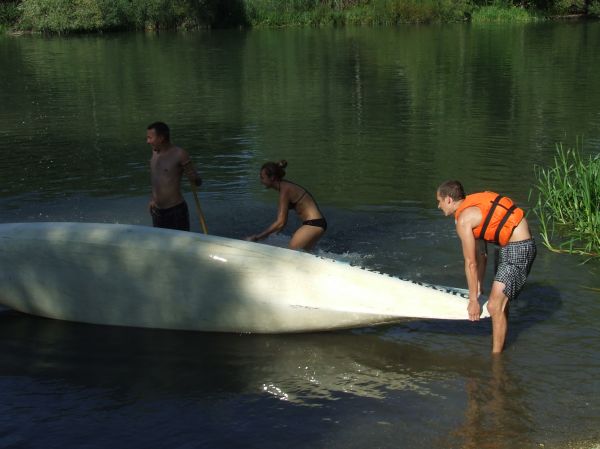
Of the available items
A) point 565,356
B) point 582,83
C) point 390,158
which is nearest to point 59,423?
point 565,356

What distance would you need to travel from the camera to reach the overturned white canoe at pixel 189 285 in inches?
296

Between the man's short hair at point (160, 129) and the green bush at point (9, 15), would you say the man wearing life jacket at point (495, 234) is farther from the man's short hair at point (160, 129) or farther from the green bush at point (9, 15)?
the green bush at point (9, 15)

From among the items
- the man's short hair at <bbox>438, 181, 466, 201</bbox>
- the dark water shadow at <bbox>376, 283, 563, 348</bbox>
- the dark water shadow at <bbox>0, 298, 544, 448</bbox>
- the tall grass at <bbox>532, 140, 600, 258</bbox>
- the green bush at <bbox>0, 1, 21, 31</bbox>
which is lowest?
the dark water shadow at <bbox>0, 298, 544, 448</bbox>

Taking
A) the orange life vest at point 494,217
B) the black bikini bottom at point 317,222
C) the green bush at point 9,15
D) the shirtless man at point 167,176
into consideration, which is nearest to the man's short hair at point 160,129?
the shirtless man at point 167,176

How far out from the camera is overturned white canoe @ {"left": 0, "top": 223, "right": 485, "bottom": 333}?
752 centimetres

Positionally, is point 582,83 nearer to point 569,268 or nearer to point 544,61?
point 544,61

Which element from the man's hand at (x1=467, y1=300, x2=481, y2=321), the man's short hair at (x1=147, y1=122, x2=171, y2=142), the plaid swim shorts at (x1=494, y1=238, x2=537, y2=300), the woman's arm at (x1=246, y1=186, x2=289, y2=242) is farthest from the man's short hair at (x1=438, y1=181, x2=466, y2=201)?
the man's short hair at (x1=147, y1=122, x2=171, y2=142)

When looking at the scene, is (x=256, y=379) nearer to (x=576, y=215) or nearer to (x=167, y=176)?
(x=167, y=176)

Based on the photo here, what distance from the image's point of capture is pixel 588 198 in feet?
31.8

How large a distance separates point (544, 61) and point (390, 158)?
17.4 metres

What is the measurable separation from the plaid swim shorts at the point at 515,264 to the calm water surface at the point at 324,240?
0.76 metres

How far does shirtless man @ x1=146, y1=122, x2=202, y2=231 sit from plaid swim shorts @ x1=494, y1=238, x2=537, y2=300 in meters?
3.71

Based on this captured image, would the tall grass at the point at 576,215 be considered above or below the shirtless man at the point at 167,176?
below

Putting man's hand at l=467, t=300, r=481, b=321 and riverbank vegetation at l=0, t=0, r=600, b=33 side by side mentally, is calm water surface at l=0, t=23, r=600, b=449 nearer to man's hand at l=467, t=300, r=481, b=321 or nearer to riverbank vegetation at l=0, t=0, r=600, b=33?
man's hand at l=467, t=300, r=481, b=321
